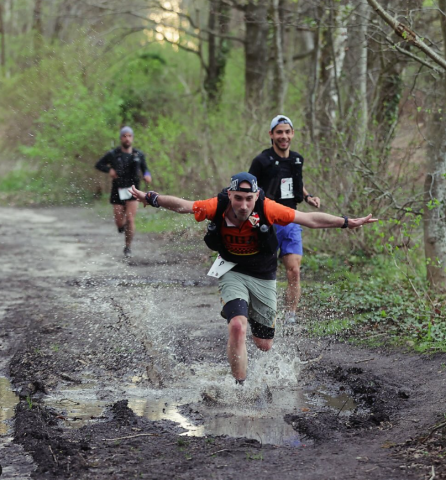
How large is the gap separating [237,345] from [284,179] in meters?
2.85

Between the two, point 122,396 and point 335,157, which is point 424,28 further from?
point 122,396

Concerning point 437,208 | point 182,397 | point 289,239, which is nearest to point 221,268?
point 182,397

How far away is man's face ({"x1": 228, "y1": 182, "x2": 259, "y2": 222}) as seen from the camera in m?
5.80

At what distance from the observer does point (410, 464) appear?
14.5ft

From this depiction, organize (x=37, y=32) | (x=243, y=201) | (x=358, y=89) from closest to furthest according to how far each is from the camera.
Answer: (x=243, y=201) < (x=358, y=89) < (x=37, y=32)

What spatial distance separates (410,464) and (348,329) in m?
3.93

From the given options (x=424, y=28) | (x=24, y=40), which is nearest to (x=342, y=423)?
(x=424, y=28)

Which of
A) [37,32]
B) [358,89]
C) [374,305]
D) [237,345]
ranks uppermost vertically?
[37,32]

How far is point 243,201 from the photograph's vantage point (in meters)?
5.82

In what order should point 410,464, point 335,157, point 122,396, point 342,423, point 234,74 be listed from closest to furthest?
point 410,464 < point 342,423 < point 122,396 < point 335,157 < point 234,74

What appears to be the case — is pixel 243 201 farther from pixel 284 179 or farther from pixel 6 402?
pixel 284 179

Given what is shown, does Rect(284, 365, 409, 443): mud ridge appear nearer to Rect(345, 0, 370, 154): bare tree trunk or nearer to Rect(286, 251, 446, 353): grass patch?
Rect(286, 251, 446, 353): grass patch

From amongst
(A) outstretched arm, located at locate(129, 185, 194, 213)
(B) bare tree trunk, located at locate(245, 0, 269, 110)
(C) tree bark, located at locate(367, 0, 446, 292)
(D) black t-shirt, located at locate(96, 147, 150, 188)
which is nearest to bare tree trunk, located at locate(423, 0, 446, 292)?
(C) tree bark, located at locate(367, 0, 446, 292)

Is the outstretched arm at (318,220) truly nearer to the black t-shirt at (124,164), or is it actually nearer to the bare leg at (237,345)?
the bare leg at (237,345)
